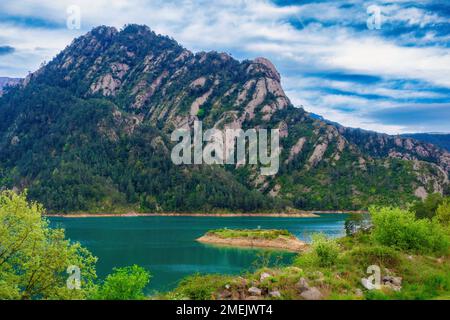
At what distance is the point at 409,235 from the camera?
38500mm

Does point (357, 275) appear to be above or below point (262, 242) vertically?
above

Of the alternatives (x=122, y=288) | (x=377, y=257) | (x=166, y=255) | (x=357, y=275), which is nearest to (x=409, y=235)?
(x=377, y=257)

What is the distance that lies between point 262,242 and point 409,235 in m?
72.4

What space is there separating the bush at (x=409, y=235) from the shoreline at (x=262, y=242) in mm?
59516

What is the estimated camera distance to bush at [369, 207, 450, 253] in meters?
38.1

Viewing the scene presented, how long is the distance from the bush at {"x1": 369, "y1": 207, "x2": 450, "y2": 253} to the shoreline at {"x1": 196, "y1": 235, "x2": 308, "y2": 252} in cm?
5952

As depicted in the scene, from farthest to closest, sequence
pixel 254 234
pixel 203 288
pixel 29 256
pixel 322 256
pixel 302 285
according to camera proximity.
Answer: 1. pixel 254 234
2. pixel 322 256
3. pixel 29 256
4. pixel 203 288
5. pixel 302 285

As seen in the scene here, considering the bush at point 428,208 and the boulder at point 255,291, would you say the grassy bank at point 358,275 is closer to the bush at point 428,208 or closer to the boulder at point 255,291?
the boulder at point 255,291

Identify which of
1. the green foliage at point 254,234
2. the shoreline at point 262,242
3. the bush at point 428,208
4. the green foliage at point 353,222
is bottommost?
the shoreline at point 262,242

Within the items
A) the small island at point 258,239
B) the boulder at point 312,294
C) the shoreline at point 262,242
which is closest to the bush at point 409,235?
the boulder at point 312,294

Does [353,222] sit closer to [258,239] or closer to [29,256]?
[258,239]

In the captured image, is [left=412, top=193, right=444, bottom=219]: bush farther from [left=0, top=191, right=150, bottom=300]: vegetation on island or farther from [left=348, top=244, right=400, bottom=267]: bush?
[left=0, top=191, right=150, bottom=300]: vegetation on island

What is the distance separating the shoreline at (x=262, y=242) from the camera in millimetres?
102500
